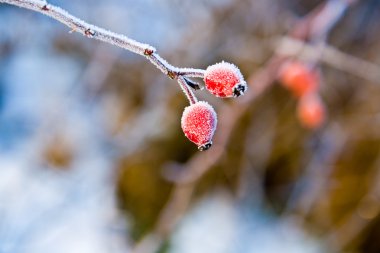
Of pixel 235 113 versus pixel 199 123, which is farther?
pixel 235 113

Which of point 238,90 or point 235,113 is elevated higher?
point 235,113

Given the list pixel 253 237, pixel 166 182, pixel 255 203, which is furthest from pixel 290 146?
pixel 166 182

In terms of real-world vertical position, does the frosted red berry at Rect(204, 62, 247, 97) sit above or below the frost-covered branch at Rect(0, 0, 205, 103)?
below

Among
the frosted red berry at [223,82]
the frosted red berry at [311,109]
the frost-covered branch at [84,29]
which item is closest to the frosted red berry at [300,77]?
the frosted red berry at [311,109]

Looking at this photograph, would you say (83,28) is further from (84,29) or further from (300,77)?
(300,77)

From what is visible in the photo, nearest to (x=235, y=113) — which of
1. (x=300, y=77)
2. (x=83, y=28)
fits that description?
(x=300, y=77)

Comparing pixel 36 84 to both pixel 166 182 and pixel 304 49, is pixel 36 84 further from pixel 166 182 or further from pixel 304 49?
pixel 304 49

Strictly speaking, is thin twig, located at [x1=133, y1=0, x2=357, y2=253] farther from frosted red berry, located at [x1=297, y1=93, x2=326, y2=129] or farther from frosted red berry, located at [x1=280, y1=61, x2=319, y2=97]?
frosted red berry, located at [x1=297, y1=93, x2=326, y2=129]

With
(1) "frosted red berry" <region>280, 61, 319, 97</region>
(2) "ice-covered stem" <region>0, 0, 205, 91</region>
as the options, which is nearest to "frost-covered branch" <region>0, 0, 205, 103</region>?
(2) "ice-covered stem" <region>0, 0, 205, 91</region>
